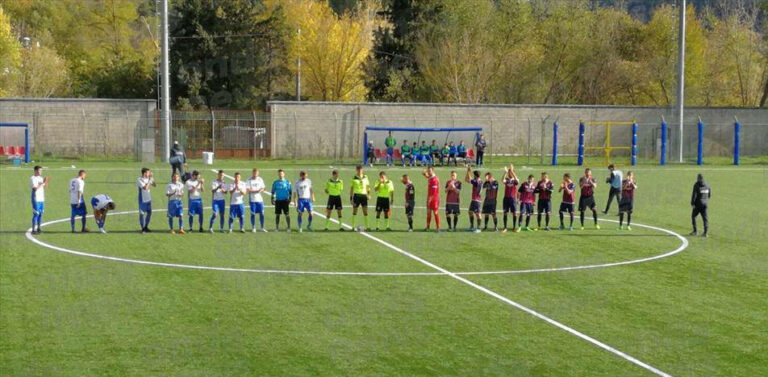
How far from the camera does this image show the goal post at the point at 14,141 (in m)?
53.7

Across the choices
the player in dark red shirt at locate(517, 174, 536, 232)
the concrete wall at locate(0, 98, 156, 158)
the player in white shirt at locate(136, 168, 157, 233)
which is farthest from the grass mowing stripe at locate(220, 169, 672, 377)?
the concrete wall at locate(0, 98, 156, 158)

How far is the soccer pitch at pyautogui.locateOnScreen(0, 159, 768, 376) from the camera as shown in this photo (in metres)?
13.1

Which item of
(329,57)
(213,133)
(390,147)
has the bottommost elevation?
(390,147)

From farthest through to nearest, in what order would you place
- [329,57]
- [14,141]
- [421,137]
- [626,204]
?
[329,57] → [421,137] → [14,141] → [626,204]

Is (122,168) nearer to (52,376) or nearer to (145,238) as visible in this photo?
(145,238)

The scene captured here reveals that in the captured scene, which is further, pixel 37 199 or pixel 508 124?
pixel 508 124

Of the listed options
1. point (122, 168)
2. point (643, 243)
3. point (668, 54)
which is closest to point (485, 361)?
point (643, 243)

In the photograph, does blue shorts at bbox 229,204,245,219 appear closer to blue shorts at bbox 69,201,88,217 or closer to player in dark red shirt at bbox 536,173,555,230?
blue shorts at bbox 69,201,88,217

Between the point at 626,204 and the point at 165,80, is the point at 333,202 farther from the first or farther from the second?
the point at 165,80

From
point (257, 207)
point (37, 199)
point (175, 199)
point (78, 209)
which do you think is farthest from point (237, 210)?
point (37, 199)

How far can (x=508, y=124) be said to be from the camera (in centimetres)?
6438

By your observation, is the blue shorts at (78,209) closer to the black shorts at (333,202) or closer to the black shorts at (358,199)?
the black shorts at (333,202)

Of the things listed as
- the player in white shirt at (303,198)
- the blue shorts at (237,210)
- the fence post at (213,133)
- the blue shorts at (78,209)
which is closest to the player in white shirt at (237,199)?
the blue shorts at (237,210)

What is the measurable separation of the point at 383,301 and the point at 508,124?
48537mm
